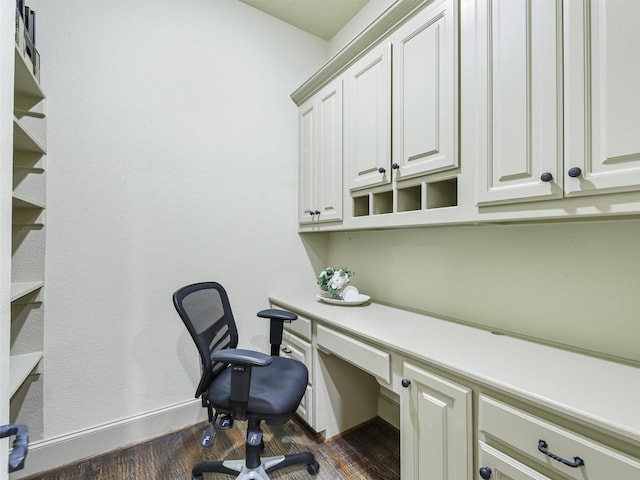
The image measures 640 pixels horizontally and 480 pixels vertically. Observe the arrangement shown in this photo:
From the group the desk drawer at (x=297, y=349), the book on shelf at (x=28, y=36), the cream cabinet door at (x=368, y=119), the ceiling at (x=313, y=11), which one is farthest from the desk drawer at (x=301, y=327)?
the ceiling at (x=313, y=11)

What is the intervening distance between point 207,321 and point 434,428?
3.74ft

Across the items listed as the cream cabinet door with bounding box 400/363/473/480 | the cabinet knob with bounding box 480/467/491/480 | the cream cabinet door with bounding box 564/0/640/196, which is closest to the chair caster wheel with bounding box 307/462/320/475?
the cream cabinet door with bounding box 400/363/473/480

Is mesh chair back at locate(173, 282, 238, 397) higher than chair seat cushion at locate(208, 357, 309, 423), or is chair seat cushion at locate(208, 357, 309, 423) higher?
mesh chair back at locate(173, 282, 238, 397)

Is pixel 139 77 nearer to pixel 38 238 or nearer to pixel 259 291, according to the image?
pixel 38 238

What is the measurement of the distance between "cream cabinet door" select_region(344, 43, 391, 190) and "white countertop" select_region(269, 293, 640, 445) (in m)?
0.79

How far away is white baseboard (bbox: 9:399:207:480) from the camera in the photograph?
5.10 ft

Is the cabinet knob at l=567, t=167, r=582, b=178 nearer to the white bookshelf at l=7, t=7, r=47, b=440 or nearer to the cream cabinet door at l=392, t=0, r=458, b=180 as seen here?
the cream cabinet door at l=392, t=0, r=458, b=180

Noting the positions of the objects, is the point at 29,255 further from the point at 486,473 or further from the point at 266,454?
the point at 486,473

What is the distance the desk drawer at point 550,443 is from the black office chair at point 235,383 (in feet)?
2.52

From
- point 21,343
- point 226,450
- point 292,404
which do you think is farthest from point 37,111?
point 226,450

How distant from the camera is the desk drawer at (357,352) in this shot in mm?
1269

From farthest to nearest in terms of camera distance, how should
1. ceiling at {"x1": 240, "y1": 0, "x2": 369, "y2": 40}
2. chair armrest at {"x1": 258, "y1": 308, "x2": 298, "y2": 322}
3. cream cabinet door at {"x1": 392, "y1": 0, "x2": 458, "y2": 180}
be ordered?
1. ceiling at {"x1": 240, "y1": 0, "x2": 369, "y2": 40}
2. chair armrest at {"x1": 258, "y1": 308, "x2": 298, "y2": 322}
3. cream cabinet door at {"x1": 392, "y1": 0, "x2": 458, "y2": 180}

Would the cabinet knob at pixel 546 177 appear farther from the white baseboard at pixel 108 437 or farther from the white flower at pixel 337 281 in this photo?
the white baseboard at pixel 108 437

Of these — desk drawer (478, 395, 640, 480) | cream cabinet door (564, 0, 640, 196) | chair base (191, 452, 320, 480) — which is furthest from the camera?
chair base (191, 452, 320, 480)
